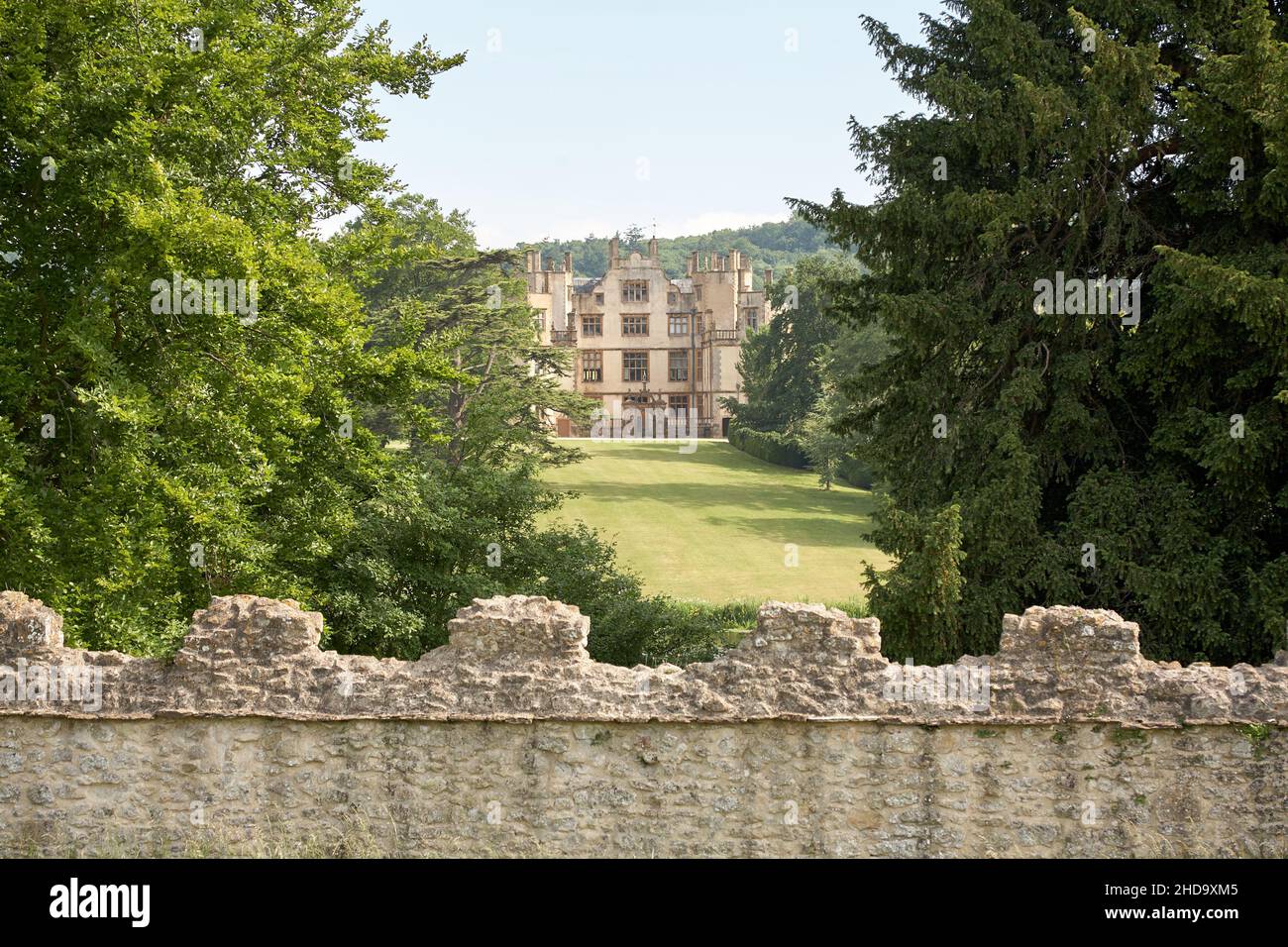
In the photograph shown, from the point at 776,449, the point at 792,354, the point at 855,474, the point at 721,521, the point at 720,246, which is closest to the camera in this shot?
the point at 721,521

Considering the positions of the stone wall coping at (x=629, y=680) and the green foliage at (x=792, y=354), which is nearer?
the stone wall coping at (x=629, y=680)

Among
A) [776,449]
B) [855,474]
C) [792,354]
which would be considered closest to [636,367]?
[792,354]

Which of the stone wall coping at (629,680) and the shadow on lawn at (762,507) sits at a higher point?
the stone wall coping at (629,680)

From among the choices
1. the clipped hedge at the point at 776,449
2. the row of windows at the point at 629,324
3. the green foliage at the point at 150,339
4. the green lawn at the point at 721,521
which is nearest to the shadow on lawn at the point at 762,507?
the green lawn at the point at 721,521

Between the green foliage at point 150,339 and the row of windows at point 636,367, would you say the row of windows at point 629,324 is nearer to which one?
the row of windows at point 636,367

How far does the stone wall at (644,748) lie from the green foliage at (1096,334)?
573cm

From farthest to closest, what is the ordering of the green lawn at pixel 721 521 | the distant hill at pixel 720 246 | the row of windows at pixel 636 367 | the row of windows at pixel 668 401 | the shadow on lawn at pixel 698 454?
the distant hill at pixel 720 246 < the row of windows at pixel 636 367 < the row of windows at pixel 668 401 < the shadow on lawn at pixel 698 454 < the green lawn at pixel 721 521

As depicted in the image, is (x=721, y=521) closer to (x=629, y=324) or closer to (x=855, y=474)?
(x=855, y=474)

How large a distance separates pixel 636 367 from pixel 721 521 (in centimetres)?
3495

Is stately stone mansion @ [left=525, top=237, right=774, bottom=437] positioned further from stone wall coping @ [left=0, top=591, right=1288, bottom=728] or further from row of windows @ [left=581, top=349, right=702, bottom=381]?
stone wall coping @ [left=0, top=591, right=1288, bottom=728]

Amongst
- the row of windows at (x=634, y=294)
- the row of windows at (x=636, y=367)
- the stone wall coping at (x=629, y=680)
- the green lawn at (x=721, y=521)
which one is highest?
the row of windows at (x=634, y=294)

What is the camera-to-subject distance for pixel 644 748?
32.3 feet

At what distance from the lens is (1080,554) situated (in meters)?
16.1

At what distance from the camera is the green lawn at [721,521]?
36281 mm
